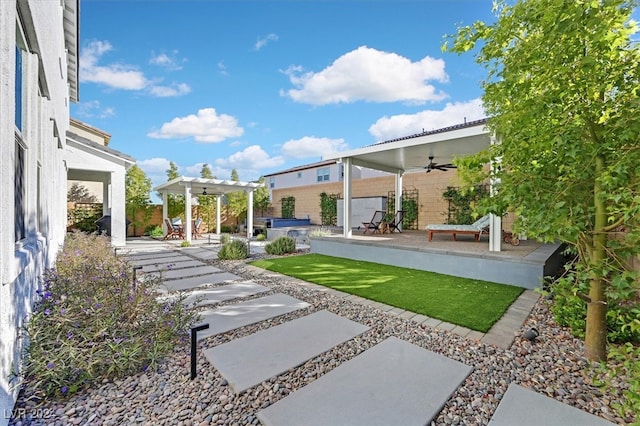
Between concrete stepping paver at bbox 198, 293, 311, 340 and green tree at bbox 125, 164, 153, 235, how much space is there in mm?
14445

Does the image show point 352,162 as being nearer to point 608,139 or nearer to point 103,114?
point 608,139

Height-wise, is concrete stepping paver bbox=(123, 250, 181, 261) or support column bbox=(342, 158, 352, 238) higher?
support column bbox=(342, 158, 352, 238)

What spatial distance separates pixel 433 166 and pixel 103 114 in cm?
1640

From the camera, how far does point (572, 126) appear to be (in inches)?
96.5

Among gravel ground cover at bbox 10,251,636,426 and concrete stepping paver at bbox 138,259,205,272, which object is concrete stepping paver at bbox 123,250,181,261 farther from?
gravel ground cover at bbox 10,251,636,426

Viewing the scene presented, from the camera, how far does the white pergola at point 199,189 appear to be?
12.5 m

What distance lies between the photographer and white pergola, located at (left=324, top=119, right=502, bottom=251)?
6.50 m

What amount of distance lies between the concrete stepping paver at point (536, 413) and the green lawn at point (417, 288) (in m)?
1.34

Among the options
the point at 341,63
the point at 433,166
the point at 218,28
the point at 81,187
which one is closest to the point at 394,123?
the point at 341,63

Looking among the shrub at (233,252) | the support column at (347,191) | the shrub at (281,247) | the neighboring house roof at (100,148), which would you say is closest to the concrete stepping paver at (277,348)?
the shrub at (233,252)

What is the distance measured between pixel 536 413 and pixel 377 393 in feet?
3.73

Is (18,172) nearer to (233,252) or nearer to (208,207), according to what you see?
(233,252)

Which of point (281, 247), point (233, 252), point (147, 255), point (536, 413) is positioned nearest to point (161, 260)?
point (147, 255)

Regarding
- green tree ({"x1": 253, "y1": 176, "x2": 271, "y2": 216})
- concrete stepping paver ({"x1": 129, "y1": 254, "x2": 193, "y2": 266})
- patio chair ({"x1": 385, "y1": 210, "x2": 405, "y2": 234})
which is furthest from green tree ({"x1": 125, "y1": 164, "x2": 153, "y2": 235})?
patio chair ({"x1": 385, "y1": 210, "x2": 405, "y2": 234})
